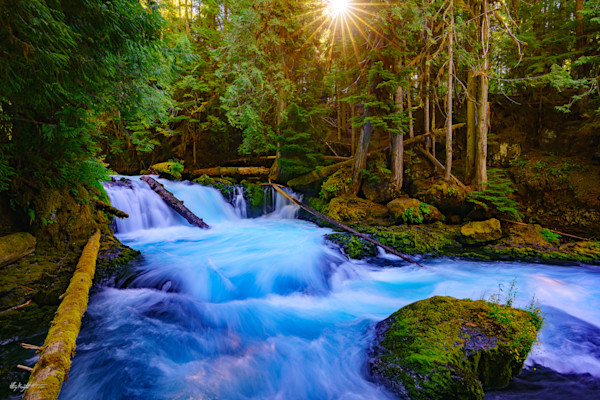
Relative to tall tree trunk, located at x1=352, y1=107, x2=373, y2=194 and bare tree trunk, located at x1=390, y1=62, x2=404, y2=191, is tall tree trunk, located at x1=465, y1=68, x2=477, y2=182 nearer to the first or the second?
bare tree trunk, located at x1=390, y1=62, x2=404, y2=191

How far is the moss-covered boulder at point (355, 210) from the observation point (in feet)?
31.2

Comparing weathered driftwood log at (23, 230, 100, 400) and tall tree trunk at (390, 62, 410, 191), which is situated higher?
tall tree trunk at (390, 62, 410, 191)

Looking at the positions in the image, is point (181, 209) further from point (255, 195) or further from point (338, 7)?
point (338, 7)

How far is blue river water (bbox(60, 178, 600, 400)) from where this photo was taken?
2.94 m

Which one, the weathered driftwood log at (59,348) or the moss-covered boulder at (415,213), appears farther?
the moss-covered boulder at (415,213)

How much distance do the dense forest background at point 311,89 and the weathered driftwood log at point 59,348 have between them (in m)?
2.11

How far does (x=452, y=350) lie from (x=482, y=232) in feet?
20.7

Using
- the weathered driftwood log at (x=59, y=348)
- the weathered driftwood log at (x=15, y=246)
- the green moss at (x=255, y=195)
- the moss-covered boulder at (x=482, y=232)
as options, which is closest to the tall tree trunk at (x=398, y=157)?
the moss-covered boulder at (x=482, y=232)

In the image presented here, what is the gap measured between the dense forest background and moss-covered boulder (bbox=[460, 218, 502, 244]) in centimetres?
73

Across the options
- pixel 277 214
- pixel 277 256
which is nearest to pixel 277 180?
pixel 277 214

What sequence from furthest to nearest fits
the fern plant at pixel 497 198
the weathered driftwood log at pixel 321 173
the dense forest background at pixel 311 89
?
the weathered driftwood log at pixel 321 173 → the fern plant at pixel 497 198 → the dense forest background at pixel 311 89

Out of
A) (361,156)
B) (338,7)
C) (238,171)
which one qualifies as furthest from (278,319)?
(238,171)

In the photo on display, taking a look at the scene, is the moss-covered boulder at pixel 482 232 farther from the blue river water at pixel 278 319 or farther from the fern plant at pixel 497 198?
the blue river water at pixel 278 319

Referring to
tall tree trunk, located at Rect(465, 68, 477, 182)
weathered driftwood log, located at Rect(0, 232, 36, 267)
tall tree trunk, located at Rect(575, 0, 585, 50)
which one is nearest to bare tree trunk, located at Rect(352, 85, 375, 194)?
tall tree trunk, located at Rect(465, 68, 477, 182)
